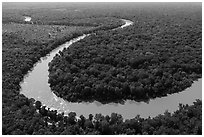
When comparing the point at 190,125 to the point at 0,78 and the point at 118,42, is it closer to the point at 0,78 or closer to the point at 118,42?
the point at 0,78

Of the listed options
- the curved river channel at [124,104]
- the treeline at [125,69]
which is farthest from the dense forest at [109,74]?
the curved river channel at [124,104]

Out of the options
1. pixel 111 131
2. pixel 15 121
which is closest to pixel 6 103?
pixel 15 121

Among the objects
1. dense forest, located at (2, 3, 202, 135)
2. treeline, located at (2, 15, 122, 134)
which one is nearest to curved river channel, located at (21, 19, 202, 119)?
dense forest, located at (2, 3, 202, 135)

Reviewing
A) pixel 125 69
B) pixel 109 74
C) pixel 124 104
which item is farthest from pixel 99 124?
pixel 125 69

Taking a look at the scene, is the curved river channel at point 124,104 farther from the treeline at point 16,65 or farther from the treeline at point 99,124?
the treeline at point 16,65

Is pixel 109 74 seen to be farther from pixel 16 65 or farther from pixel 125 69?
pixel 16 65

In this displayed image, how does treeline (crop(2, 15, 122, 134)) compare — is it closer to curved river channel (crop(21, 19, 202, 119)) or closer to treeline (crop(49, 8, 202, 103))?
curved river channel (crop(21, 19, 202, 119))
